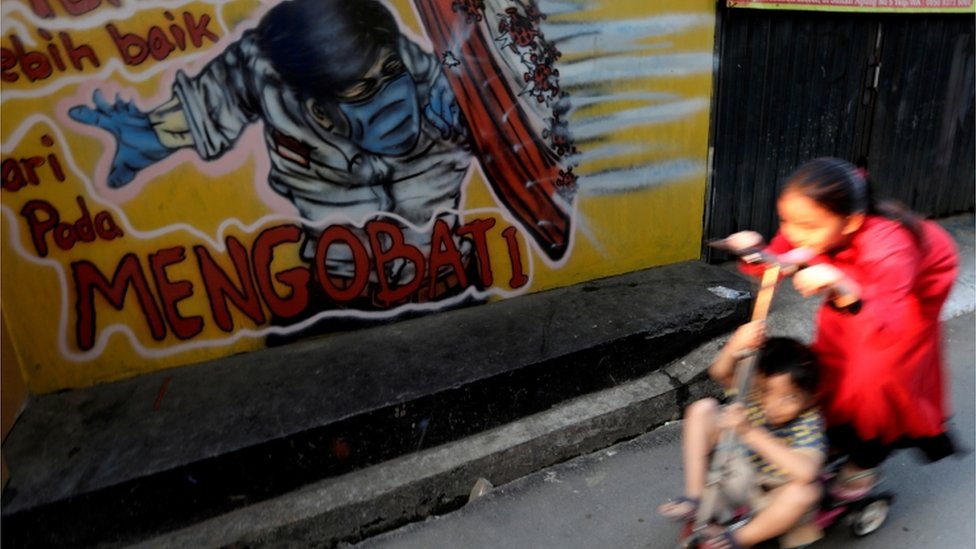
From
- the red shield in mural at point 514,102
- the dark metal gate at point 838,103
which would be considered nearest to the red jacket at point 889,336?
the red shield in mural at point 514,102

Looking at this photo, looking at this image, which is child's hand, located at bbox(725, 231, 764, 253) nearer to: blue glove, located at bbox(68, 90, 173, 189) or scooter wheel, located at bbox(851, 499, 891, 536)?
scooter wheel, located at bbox(851, 499, 891, 536)

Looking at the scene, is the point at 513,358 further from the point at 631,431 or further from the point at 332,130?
the point at 332,130

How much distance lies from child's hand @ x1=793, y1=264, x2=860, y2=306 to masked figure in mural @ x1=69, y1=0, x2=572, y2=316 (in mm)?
2099

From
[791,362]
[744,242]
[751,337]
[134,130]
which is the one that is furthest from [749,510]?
[134,130]

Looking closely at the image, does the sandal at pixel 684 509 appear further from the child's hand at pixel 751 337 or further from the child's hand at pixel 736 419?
the child's hand at pixel 751 337

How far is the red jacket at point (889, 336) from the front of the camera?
6.42 ft

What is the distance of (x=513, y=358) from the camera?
10.2ft

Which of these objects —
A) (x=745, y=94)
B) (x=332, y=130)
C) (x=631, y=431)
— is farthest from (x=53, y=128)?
(x=745, y=94)

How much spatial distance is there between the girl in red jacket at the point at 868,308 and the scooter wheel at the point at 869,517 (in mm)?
100

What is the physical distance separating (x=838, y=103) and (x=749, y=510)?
3867 mm

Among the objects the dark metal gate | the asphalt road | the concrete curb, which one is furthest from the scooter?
the dark metal gate

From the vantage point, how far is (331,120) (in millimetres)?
3244

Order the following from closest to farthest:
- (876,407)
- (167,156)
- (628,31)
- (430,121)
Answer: (876,407), (167,156), (430,121), (628,31)

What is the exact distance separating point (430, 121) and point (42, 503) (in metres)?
2.41
